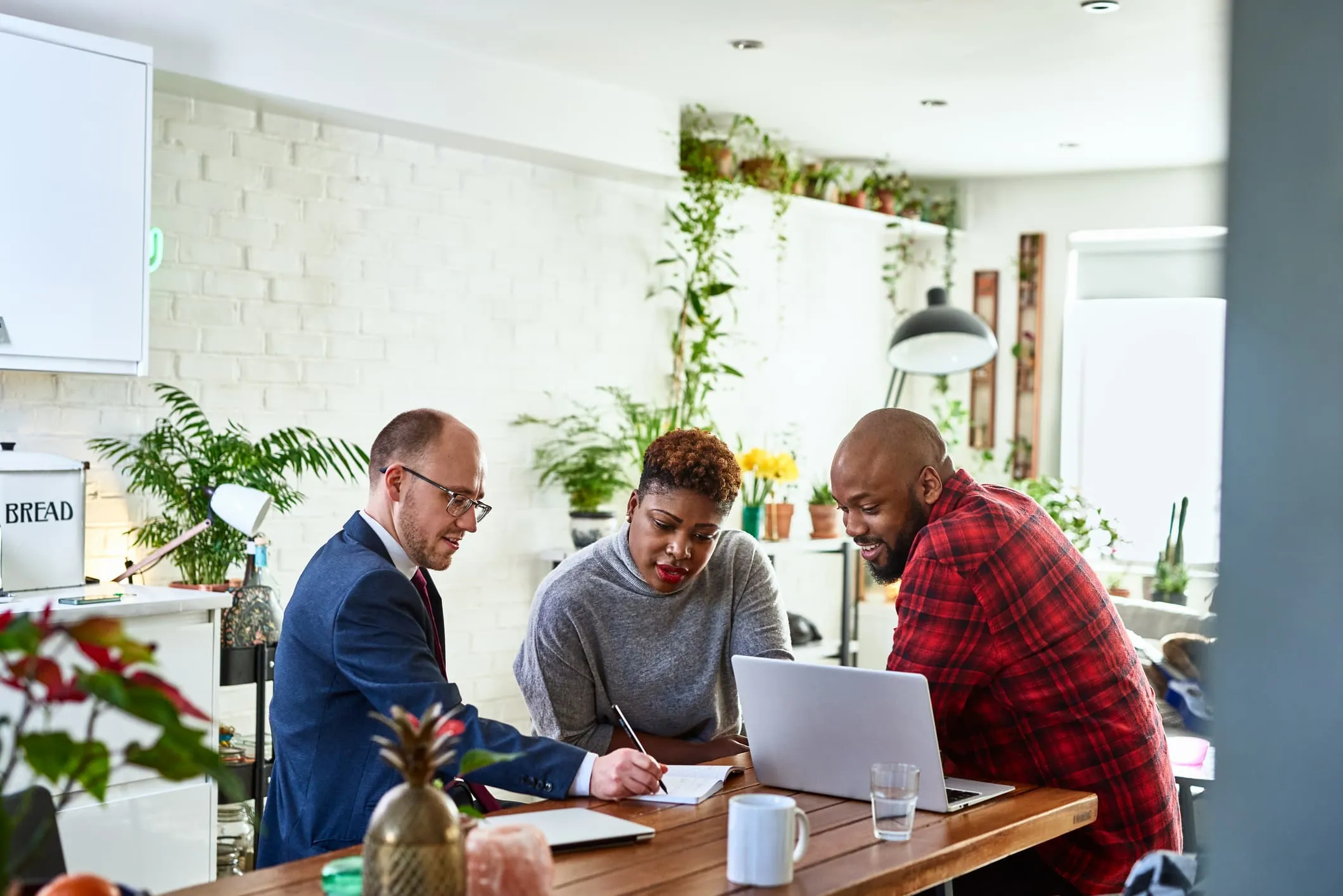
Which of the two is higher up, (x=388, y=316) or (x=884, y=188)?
(x=884, y=188)

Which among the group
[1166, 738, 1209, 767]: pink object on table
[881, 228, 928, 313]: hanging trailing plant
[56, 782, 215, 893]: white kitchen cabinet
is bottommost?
[56, 782, 215, 893]: white kitchen cabinet

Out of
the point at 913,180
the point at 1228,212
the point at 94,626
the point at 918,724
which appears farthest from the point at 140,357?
the point at 913,180

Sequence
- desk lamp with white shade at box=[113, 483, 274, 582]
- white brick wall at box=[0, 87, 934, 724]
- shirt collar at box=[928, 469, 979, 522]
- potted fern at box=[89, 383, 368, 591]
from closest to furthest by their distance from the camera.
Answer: shirt collar at box=[928, 469, 979, 522] → desk lamp with white shade at box=[113, 483, 274, 582] → potted fern at box=[89, 383, 368, 591] → white brick wall at box=[0, 87, 934, 724]

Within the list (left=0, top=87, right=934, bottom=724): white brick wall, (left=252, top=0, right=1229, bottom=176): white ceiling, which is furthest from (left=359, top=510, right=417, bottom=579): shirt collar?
(left=252, top=0, right=1229, bottom=176): white ceiling

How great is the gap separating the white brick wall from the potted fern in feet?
0.26

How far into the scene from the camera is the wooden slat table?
5.82ft

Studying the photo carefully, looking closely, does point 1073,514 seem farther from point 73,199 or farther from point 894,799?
point 894,799

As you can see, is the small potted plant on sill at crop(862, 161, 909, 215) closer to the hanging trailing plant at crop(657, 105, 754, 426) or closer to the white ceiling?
the white ceiling

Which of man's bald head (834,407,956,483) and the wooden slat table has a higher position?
man's bald head (834,407,956,483)

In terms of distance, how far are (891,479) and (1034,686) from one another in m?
0.48

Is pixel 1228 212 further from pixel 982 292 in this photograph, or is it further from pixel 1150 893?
pixel 982 292

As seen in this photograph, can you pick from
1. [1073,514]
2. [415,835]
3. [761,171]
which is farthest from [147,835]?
[1073,514]

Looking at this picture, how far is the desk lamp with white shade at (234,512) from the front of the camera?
3605 mm

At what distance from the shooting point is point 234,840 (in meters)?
3.81
